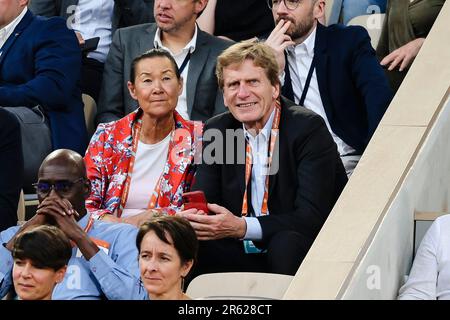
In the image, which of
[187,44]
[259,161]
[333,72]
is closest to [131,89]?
[187,44]

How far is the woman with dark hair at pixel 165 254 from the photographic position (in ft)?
17.7

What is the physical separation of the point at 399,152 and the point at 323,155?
0.53m

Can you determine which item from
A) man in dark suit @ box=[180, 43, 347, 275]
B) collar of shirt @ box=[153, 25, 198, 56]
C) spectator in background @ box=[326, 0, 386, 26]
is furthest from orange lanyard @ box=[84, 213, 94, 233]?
spectator in background @ box=[326, 0, 386, 26]

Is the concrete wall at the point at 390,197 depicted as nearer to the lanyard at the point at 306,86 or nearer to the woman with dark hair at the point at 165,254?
the woman with dark hair at the point at 165,254

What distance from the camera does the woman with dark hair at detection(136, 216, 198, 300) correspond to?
5.40 metres

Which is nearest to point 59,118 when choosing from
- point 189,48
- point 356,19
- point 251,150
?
point 189,48

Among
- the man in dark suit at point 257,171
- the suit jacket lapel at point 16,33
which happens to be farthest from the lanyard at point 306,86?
the suit jacket lapel at point 16,33

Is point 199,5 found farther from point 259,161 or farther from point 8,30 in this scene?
point 259,161

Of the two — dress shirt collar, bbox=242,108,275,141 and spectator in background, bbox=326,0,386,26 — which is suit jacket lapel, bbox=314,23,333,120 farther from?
spectator in background, bbox=326,0,386,26

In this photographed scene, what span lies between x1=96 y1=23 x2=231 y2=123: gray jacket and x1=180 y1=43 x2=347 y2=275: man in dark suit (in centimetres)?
66

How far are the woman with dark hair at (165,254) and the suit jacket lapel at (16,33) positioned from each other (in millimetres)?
2162

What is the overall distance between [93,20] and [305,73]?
1541mm

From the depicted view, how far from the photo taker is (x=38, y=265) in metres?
5.43
